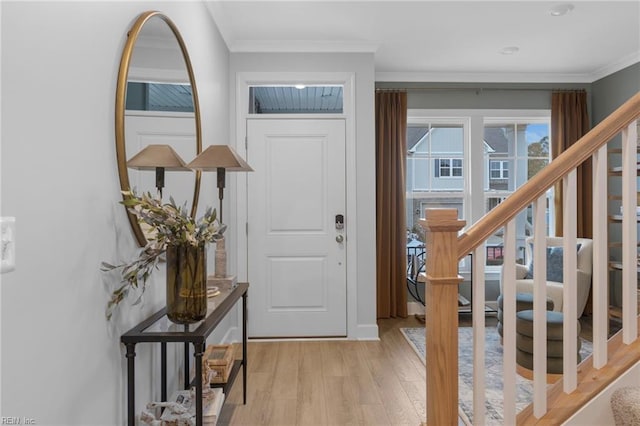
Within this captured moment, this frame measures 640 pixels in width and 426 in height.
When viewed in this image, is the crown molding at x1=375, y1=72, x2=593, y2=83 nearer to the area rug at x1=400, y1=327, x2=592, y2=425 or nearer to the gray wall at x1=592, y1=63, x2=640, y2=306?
the gray wall at x1=592, y1=63, x2=640, y2=306

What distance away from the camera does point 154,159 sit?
1.54 metres

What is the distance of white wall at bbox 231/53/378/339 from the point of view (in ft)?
12.1

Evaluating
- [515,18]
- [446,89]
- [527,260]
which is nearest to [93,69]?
[515,18]

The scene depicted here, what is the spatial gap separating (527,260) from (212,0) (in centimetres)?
406

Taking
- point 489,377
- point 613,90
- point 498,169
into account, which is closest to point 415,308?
point 489,377

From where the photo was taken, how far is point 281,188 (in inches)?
146

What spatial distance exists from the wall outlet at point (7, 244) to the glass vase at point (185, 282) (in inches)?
22.5

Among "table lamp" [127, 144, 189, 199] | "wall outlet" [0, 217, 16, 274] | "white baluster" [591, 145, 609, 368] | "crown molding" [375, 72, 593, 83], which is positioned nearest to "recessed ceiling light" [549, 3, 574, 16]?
"crown molding" [375, 72, 593, 83]

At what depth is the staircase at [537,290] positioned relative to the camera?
1.34m

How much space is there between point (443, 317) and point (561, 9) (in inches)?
118

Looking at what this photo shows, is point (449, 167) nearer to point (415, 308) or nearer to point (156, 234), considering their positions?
point (415, 308)

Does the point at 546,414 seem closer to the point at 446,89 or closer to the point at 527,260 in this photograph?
the point at 527,260

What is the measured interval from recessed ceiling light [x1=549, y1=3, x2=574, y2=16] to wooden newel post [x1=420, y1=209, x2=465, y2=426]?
2731 millimetres

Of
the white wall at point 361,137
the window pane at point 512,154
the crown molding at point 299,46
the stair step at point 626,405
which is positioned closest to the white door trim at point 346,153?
the white wall at point 361,137
